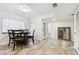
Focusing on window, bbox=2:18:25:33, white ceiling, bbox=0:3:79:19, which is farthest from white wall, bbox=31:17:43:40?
window, bbox=2:18:25:33

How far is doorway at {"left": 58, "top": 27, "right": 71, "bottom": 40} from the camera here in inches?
76.1

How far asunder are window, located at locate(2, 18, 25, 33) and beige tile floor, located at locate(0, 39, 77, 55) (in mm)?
277

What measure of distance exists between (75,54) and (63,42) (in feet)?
1.10

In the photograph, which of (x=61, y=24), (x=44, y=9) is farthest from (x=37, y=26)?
(x=61, y=24)

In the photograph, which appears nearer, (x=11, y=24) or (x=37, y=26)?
(x=11, y=24)

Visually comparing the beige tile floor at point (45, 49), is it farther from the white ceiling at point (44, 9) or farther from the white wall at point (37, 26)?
the white ceiling at point (44, 9)

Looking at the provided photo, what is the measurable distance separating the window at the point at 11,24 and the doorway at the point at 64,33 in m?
0.76

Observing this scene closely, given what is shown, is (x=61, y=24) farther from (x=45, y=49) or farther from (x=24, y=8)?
(x=24, y=8)

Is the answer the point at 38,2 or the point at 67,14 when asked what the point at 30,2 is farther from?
A: the point at 67,14

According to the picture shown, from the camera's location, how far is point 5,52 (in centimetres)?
193

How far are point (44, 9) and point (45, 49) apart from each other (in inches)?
31.7

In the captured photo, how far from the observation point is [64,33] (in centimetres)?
198

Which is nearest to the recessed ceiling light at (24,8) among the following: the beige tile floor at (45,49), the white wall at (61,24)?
the white wall at (61,24)

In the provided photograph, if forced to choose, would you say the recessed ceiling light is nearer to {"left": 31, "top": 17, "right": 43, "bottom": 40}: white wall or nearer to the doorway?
{"left": 31, "top": 17, "right": 43, "bottom": 40}: white wall
